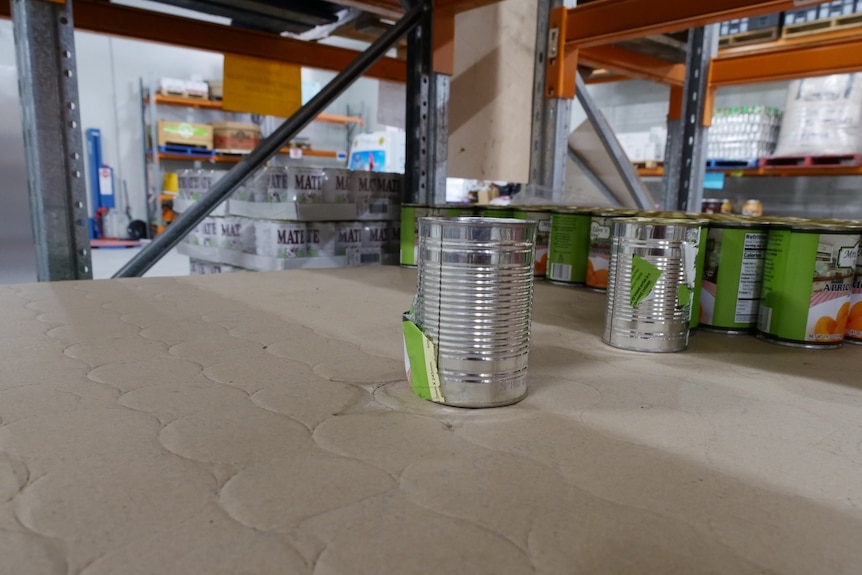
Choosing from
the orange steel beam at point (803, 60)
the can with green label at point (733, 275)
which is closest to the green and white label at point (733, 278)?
the can with green label at point (733, 275)

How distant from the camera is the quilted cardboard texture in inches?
20.9

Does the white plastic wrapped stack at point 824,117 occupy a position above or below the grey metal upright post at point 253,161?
above

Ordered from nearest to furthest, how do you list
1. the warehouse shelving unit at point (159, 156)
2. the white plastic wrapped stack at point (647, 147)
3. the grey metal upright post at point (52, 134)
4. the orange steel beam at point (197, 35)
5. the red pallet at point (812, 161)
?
the grey metal upright post at point (52, 134)
the orange steel beam at point (197, 35)
the red pallet at point (812, 161)
the white plastic wrapped stack at point (647, 147)
the warehouse shelving unit at point (159, 156)

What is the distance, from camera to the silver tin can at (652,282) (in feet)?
3.94

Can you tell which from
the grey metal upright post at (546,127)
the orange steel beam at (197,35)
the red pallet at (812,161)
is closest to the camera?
the orange steel beam at (197,35)

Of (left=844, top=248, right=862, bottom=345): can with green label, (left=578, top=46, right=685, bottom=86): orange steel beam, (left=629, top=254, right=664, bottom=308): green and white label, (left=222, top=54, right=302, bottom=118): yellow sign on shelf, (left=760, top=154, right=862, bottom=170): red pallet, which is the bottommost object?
(left=844, top=248, right=862, bottom=345): can with green label

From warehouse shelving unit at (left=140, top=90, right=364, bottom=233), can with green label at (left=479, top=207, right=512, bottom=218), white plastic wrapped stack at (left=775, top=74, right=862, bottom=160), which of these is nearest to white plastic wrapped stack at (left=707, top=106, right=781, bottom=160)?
white plastic wrapped stack at (left=775, top=74, right=862, bottom=160)

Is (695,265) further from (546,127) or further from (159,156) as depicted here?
(159,156)

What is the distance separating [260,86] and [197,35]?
33 cm

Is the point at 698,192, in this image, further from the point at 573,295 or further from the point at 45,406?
the point at 45,406

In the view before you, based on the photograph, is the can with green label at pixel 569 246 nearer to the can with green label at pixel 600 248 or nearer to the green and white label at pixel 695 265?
the can with green label at pixel 600 248

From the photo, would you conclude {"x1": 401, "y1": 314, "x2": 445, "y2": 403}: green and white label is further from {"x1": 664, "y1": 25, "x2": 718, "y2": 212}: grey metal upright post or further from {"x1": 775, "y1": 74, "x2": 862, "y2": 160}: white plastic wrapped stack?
{"x1": 775, "y1": 74, "x2": 862, "y2": 160}: white plastic wrapped stack

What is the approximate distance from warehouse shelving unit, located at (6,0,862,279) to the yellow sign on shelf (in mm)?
49

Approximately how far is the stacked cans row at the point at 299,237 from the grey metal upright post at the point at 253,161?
248 mm
